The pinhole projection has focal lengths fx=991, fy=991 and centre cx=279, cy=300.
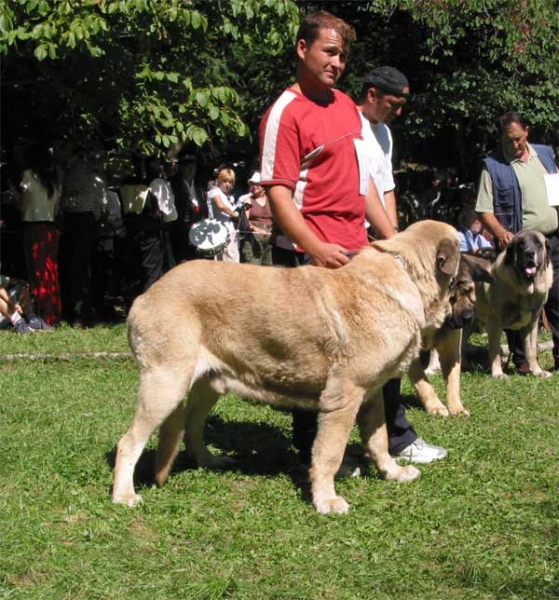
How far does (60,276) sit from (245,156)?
6.08 m

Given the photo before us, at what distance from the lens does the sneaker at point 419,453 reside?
19.9 ft

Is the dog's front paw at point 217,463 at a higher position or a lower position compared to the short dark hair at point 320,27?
lower

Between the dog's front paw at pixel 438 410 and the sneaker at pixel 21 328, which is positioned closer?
the dog's front paw at pixel 438 410

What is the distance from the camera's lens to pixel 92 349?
35.1 feet

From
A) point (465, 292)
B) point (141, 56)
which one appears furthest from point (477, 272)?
point (141, 56)

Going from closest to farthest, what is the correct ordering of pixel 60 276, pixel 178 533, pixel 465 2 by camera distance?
pixel 178 533
pixel 60 276
pixel 465 2

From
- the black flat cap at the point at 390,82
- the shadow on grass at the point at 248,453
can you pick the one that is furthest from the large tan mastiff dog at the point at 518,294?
the shadow on grass at the point at 248,453

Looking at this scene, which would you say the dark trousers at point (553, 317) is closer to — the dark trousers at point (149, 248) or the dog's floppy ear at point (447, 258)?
the dog's floppy ear at point (447, 258)

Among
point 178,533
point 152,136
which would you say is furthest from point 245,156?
point 178,533

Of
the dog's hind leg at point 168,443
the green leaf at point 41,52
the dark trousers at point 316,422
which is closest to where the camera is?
the dog's hind leg at point 168,443

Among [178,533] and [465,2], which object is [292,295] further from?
[465,2]

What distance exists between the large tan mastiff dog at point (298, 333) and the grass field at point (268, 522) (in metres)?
0.35

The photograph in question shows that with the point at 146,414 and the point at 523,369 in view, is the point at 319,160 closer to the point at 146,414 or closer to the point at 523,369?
the point at 146,414

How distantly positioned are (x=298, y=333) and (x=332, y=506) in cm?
90
